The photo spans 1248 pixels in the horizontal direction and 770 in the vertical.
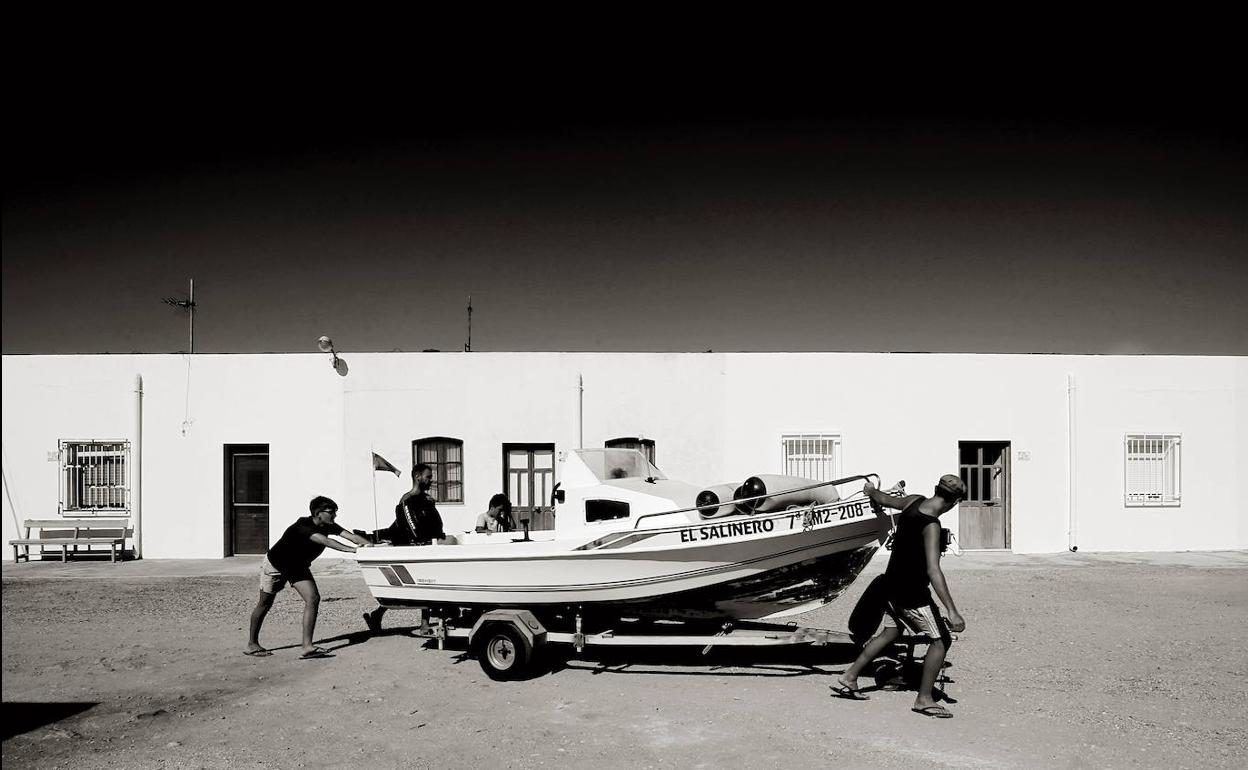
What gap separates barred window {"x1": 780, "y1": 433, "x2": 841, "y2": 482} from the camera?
1611 cm

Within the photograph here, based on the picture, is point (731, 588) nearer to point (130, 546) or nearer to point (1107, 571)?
point (1107, 571)

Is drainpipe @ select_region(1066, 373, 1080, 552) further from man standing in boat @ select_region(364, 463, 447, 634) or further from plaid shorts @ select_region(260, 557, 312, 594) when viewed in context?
plaid shorts @ select_region(260, 557, 312, 594)

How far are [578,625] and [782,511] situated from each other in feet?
6.55

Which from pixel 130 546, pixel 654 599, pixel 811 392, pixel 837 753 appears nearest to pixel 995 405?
pixel 811 392

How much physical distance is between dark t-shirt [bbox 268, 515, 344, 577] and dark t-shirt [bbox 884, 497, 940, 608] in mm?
5023

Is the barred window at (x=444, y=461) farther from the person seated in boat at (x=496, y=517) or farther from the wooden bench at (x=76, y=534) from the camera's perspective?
the person seated in boat at (x=496, y=517)

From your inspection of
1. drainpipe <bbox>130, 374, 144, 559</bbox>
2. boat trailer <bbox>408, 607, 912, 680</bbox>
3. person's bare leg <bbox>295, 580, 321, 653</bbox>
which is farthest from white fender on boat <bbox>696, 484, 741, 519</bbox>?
drainpipe <bbox>130, 374, 144, 559</bbox>

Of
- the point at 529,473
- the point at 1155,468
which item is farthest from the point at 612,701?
the point at 1155,468

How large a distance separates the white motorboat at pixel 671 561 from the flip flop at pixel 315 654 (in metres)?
0.79

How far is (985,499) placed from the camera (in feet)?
54.0

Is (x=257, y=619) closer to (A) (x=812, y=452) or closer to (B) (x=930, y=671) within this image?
(B) (x=930, y=671)

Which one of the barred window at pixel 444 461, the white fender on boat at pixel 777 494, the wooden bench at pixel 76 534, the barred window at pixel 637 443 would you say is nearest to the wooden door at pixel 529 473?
the barred window at pixel 444 461

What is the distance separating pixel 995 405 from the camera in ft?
53.4

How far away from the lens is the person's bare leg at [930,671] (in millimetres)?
6281
